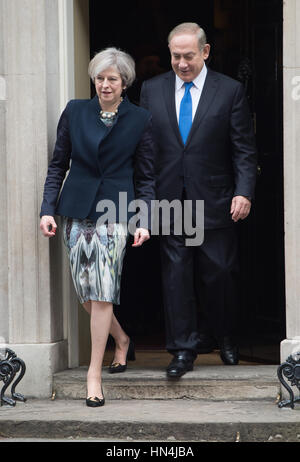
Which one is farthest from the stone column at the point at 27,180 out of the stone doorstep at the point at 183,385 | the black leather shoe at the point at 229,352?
the black leather shoe at the point at 229,352

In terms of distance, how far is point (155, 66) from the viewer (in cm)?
864

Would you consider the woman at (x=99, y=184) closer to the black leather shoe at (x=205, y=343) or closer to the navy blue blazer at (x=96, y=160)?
the navy blue blazer at (x=96, y=160)

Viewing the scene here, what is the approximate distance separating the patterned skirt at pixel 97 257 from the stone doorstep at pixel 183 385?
0.60 m

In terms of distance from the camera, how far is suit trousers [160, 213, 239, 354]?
259 inches

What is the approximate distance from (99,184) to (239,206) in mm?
912

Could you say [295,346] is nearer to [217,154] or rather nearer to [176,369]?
[176,369]

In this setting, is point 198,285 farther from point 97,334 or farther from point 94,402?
point 94,402

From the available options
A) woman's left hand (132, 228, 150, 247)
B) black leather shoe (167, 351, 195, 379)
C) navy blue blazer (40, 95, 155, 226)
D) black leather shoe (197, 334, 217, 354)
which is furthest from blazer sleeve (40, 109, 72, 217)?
black leather shoe (197, 334, 217, 354)

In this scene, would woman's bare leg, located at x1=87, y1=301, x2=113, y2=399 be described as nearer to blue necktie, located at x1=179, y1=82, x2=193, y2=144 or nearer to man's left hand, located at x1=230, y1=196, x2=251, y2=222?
man's left hand, located at x1=230, y1=196, x2=251, y2=222

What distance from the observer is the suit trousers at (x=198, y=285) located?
6586 mm

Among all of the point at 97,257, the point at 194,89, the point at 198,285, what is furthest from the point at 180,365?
the point at 194,89

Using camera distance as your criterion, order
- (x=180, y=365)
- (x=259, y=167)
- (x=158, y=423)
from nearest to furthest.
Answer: (x=158, y=423) < (x=180, y=365) < (x=259, y=167)

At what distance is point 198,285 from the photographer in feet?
22.2
